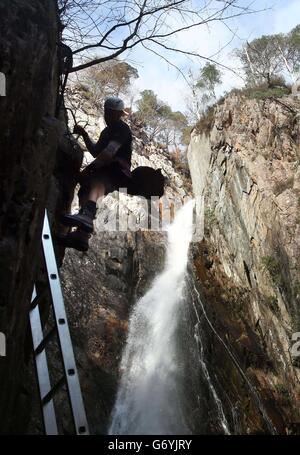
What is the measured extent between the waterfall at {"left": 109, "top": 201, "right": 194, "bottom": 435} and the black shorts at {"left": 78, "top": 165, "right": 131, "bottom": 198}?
7.81 m

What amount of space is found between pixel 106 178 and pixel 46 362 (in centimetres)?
234

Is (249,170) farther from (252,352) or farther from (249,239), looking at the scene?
(252,352)

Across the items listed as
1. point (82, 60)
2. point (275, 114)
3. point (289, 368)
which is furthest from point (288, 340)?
point (82, 60)

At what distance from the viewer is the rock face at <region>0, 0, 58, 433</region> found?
234 cm

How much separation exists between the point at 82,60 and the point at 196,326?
11.0 meters

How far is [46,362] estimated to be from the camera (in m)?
2.87

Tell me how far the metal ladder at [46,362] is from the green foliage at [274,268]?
40.7 feet

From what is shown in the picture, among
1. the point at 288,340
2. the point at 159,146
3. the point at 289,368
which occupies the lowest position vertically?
the point at 289,368

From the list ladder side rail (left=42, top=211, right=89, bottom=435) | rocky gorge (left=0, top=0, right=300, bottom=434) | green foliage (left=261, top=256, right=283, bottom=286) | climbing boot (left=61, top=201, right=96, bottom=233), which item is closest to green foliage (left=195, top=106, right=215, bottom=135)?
rocky gorge (left=0, top=0, right=300, bottom=434)

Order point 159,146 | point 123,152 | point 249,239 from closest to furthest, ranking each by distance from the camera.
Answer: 1. point 123,152
2. point 249,239
3. point 159,146

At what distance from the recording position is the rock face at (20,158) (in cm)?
234

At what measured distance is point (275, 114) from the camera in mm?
17719

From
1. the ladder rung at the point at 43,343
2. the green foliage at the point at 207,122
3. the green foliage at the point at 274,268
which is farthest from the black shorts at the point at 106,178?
the green foliage at the point at 207,122

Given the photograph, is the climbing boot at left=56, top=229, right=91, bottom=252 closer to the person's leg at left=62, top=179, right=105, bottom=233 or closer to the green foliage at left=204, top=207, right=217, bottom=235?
the person's leg at left=62, top=179, right=105, bottom=233
